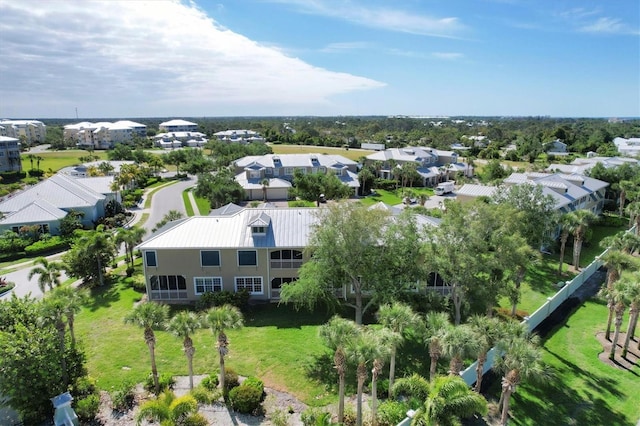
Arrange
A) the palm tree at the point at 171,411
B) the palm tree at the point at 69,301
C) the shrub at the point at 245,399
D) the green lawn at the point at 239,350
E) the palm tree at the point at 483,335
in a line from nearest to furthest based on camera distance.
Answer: the palm tree at the point at 171,411 < the palm tree at the point at 483,335 < the shrub at the point at 245,399 < the palm tree at the point at 69,301 < the green lawn at the point at 239,350

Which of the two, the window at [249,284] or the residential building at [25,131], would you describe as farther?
the residential building at [25,131]

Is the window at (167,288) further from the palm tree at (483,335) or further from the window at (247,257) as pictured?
the palm tree at (483,335)

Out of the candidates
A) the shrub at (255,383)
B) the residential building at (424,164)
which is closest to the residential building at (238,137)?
the residential building at (424,164)

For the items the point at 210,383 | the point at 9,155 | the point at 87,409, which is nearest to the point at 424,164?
the point at 210,383

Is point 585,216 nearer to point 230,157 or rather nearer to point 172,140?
point 230,157

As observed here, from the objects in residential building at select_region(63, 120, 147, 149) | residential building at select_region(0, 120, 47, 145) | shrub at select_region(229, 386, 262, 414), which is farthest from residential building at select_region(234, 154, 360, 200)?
residential building at select_region(0, 120, 47, 145)

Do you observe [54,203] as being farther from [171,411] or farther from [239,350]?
[171,411]
